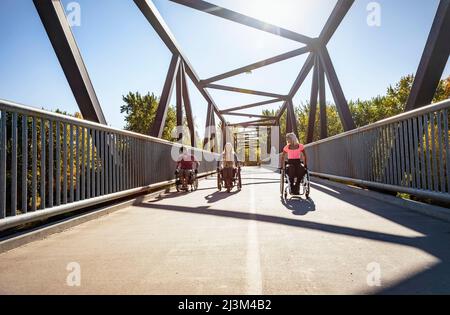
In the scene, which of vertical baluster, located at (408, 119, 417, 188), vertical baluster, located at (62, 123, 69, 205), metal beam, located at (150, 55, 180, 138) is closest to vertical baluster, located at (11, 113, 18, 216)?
vertical baluster, located at (62, 123, 69, 205)

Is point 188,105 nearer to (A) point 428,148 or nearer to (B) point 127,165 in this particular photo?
(B) point 127,165

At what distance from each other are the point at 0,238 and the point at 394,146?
5854 millimetres

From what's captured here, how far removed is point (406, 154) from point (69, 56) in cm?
577

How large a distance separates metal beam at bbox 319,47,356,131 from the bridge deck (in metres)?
5.17

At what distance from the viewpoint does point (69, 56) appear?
5395mm

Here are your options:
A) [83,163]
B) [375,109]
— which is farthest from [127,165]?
[375,109]

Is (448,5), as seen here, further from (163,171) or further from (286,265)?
(163,171)

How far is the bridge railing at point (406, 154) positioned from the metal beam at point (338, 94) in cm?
113

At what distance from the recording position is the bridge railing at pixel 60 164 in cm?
332

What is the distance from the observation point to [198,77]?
19.9 meters

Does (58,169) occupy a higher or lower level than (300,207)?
higher

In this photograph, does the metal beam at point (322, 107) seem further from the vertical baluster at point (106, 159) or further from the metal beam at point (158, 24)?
the vertical baluster at point (106, 159)

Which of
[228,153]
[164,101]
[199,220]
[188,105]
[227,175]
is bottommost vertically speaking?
[199,220]
